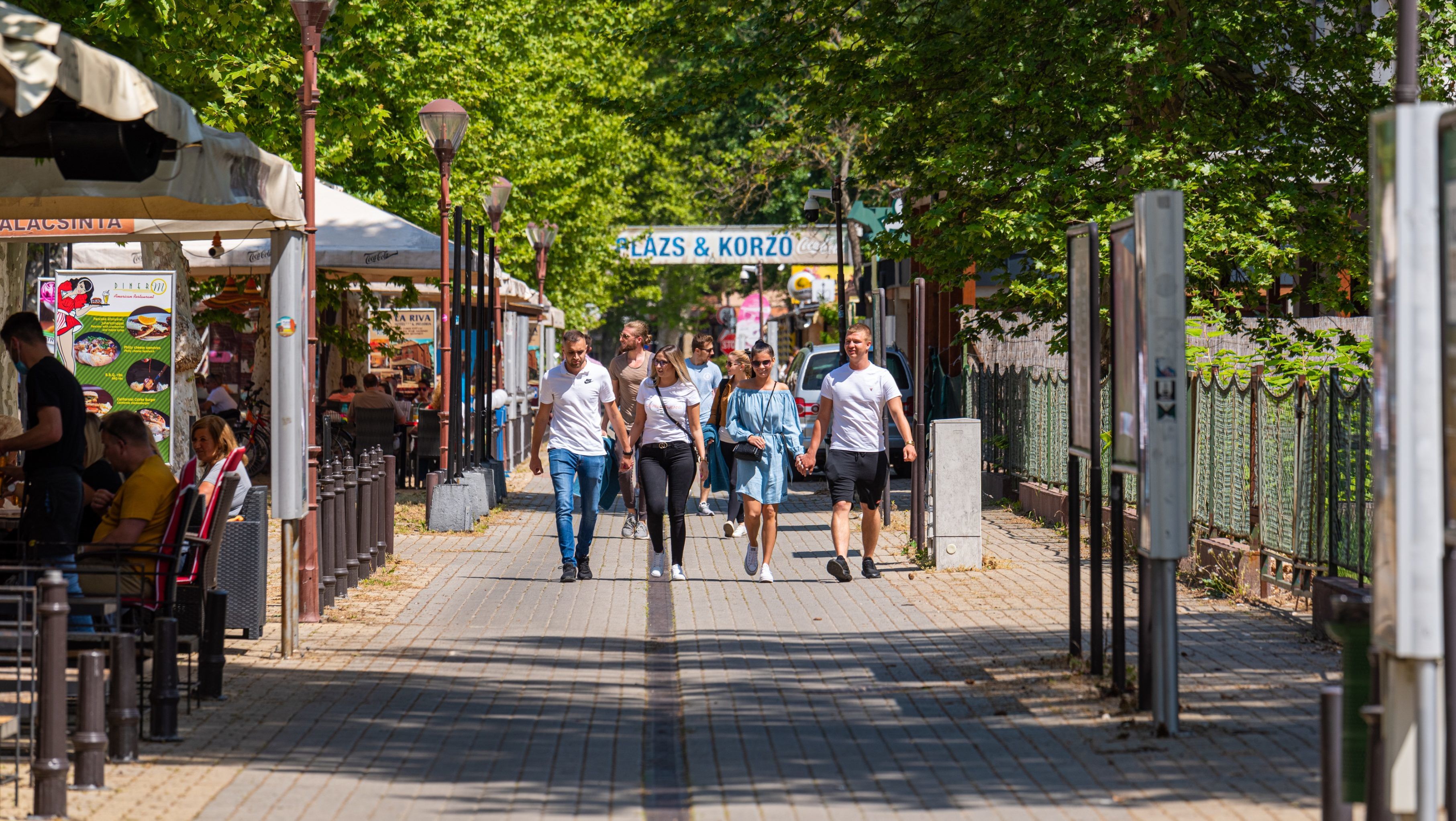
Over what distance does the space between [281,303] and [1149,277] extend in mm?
4584

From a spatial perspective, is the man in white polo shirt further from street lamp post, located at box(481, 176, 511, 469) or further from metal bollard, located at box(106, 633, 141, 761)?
metal bollard, located at box(106, 633, 141, 761)

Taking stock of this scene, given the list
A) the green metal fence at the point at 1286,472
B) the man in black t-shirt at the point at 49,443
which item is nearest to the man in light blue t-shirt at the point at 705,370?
the green metal fence at the point at 1286,472

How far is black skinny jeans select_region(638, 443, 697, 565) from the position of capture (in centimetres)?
1361

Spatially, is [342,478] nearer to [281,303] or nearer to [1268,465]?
[281,303]

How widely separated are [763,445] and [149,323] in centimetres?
507

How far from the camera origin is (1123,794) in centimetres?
630

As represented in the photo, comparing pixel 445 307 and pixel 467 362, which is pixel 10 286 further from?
pixel 467 362

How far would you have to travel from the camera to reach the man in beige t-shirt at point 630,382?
1548 centimetres

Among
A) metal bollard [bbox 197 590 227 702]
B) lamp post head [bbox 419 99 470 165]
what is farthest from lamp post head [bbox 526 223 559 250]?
metal bollard [bbox 197 590 227 702]

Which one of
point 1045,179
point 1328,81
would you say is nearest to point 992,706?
point 1045,179

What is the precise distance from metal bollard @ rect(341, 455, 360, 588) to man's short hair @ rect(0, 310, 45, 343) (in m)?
3.38

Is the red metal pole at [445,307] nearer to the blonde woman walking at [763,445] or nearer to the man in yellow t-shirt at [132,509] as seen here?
the blonde woman walking at [763,445]

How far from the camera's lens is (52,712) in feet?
19.7

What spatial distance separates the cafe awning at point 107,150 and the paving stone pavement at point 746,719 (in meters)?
2.33
